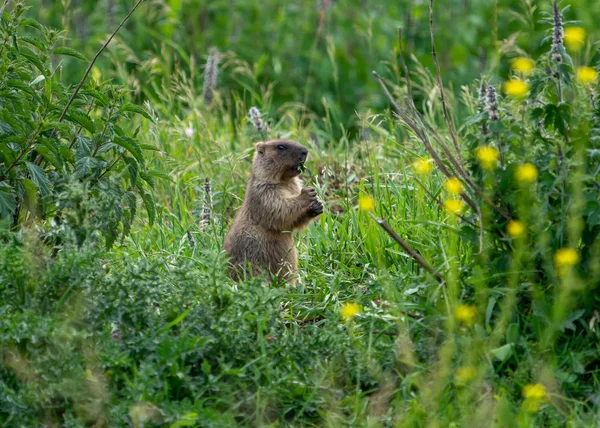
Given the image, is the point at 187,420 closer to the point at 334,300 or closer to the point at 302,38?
the point at 334,300

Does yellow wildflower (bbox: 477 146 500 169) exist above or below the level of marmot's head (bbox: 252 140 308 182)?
above

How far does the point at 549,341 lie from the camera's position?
12.6 ft

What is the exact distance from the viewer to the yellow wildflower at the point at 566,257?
3.62 metres

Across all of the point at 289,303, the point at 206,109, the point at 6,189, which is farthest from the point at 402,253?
the point at 206,109

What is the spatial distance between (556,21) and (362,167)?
2634 mm

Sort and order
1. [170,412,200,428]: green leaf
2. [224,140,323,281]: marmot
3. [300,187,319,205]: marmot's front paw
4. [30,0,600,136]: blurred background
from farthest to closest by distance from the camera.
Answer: [30,0,600,136]: blurred background → [300,187,319,205]: marmot's front paw → [224,140,323,281]: marmot → [170,412,200,428]: green leaf

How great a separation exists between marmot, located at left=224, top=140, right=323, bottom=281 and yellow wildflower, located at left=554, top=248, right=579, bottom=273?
155cm

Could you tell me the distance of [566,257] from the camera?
362cm

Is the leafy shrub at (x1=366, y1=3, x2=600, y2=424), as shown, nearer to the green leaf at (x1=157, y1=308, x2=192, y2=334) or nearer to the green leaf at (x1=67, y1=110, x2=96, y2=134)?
the green leaf at (x1=157, y1=308, x2=192, y2=334)

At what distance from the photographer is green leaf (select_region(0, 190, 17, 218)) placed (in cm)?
430

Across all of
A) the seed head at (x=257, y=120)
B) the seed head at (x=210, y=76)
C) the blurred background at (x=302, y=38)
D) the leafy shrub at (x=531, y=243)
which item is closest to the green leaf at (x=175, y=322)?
the leafy shrub at (x=531, y=243)

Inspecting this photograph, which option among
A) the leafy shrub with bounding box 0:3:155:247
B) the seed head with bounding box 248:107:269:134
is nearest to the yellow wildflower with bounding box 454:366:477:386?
the leafy shrub with bounding box 0:3:155:247

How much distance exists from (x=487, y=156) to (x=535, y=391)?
900 millimetres

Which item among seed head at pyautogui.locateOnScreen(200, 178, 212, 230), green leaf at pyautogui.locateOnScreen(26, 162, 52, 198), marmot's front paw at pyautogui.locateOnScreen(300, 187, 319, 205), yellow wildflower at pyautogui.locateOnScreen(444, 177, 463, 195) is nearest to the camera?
yellow wildflower at pyautogui.locateOnScreen(444, 177, 463, 195)
